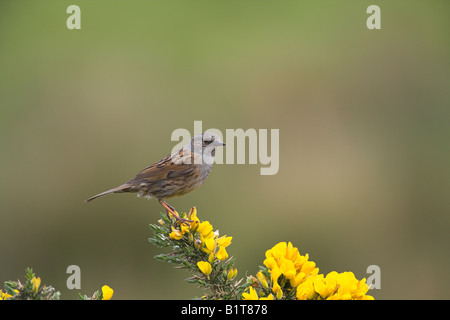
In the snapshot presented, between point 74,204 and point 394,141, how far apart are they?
4908 millimetres

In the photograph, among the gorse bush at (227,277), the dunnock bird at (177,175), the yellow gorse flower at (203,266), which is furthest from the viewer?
the dunnock bird at (177,175)

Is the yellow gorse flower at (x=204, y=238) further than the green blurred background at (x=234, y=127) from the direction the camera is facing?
No

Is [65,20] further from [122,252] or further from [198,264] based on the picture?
[198,264]

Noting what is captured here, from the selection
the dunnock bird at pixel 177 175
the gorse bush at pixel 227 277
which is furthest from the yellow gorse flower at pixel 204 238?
the dunnock bird at pixel 177 175

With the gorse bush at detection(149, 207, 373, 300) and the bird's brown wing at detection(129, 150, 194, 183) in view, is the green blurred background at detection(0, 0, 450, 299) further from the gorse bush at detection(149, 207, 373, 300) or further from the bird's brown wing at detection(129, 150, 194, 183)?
the gorse bush at detection(149, 207, 373, 300)

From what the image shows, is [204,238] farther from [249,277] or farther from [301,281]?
[301,281]

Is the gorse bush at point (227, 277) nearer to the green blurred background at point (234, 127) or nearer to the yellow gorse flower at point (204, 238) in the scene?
the yellow gorse flower at point (204, 238)

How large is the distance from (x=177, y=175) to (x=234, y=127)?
3.85m

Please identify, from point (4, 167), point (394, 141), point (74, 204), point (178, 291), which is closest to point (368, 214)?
point (394, 141)

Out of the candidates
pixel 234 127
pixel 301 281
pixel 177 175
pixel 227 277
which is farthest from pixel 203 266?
pixel 234 127

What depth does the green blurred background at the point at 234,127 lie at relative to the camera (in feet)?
24.1

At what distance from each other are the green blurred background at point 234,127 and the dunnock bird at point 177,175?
2.88 metres

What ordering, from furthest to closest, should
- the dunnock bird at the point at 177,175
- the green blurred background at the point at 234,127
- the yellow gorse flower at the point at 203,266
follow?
the green blurred background at the point at 234,127 → the dunnock bird at the point at 177,175 → the yellow gorse flower at the point at 203,266

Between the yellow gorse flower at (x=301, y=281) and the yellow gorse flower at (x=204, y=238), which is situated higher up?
the yellow gorse flower at (x=204, y=238)
